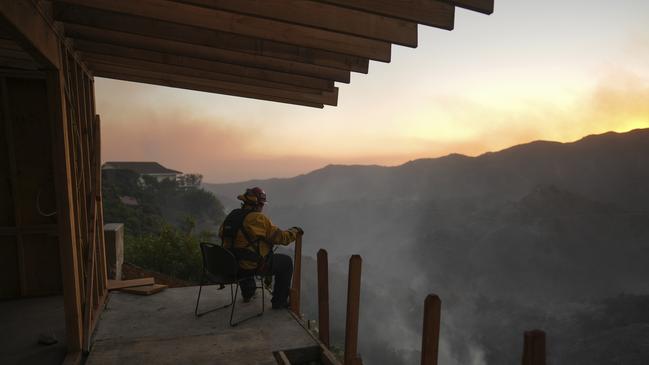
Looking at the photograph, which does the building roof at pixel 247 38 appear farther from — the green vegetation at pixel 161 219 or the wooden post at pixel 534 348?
the green vegetation at pixel 161 219

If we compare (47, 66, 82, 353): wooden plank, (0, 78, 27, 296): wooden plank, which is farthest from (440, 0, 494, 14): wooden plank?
(0, 78, 27, 296): wooden plank

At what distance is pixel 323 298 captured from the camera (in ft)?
16.1

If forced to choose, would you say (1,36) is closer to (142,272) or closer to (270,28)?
(270,28)

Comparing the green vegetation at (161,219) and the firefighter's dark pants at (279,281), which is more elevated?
the firefighter's dark pants at (279,281)

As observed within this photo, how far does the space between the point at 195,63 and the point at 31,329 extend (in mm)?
3914

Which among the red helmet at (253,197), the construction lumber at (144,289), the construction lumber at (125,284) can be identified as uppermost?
the red helmet at (253,197)

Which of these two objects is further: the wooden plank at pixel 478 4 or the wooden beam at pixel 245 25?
Result: the wooden beam at pixel 245 25

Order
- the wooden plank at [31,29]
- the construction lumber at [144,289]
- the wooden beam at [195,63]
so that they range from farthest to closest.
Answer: the construction lumber at [144,289] → the wooden beam at [195,63] → the wooden plank at [31,29]

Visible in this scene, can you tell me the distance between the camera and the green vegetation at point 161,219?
12.9 m

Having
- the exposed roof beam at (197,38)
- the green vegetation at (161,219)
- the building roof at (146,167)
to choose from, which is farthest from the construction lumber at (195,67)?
the building roof at (146,167)

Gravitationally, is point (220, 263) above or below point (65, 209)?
below

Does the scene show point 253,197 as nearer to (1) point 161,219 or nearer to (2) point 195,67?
(2) point 195,67

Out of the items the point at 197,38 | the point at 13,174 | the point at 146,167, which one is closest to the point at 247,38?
the point at 197,38

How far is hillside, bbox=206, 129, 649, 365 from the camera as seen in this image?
236 feet
